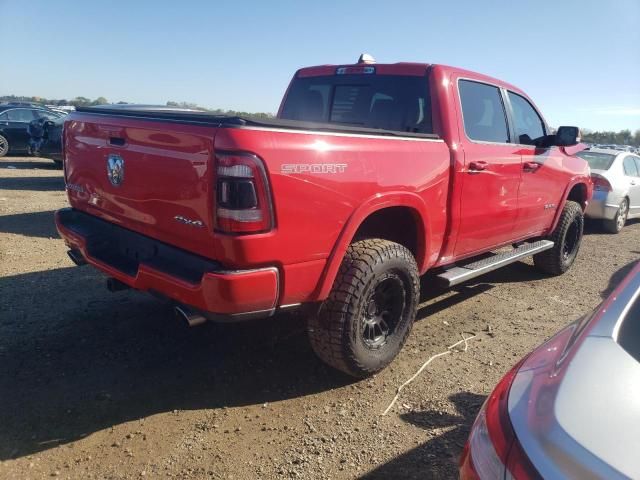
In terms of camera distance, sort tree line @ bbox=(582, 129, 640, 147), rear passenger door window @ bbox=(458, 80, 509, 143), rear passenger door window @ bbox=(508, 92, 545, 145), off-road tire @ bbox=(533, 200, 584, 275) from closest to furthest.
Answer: rear passenger door window @ bbox=(458, 80, 509, 143)
rear passenger door window @ bbox=(508, 92, 545, 145)
off-road tire @ bbox=(533, 200, 584, 275)
tree line @ bbox=(582, 129, 640, 147)

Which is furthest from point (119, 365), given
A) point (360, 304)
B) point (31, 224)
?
point (31, 224)

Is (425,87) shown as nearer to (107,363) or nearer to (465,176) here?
(465,176)

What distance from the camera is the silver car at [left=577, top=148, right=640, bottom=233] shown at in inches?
353

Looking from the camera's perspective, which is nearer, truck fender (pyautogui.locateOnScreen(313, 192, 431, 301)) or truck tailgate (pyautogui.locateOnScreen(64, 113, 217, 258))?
truck tailgate (pyautogui.locateOnScreen(64, 113, 217, 258))

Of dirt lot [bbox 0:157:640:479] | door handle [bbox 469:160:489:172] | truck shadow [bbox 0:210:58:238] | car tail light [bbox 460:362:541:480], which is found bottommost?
dirt lot [bbox 0:157:640:479]

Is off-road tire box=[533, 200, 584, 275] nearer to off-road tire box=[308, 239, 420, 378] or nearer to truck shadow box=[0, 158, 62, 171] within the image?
off-road tire box=[308, 239, 420, 378]

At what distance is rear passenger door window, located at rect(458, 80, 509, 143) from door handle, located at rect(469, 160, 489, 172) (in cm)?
21

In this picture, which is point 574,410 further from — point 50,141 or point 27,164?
point 27,164

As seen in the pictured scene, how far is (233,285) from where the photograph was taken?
2.44m

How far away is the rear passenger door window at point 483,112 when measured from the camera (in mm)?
4031

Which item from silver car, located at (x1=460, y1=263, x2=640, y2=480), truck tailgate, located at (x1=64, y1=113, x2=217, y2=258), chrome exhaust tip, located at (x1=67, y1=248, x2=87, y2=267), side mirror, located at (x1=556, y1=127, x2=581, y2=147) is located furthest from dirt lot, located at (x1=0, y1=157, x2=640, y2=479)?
side mirror, located at (x1=556, y1=127, x2=581, y2=147)

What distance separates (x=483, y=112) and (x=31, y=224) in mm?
6262

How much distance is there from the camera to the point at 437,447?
2.69 meters

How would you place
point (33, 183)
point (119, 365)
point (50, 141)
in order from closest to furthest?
point (119, 365)
point (33, 183)
point (50, 141)
